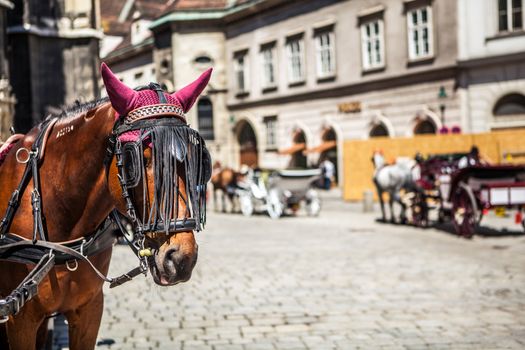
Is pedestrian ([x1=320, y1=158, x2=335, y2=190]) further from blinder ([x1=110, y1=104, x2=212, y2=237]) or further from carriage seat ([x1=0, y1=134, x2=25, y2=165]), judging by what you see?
blinder ([x1=110, y1=104, x2=212, y2=237])

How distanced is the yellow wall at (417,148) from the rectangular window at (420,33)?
15.9 ft

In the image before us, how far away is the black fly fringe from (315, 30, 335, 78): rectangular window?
3184 cm

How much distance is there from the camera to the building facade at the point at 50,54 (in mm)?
22641

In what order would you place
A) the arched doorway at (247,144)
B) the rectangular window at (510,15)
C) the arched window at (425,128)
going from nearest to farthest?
the rectangular window at (510,15) → the arched window at (425,128) → the arched doorway at (247,144)

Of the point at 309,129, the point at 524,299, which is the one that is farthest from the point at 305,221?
the point at 309,129

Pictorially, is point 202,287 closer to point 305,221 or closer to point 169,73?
point 305,221

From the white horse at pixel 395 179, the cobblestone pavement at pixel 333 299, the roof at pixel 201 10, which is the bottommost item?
the cobblestone pavement at pixel 333 299

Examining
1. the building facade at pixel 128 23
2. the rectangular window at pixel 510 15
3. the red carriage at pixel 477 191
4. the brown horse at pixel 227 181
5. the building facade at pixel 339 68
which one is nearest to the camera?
the red carriage at pixel 477 191

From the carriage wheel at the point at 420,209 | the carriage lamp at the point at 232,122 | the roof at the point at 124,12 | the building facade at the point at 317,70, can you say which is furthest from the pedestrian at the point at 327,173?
the roof at the point at 124,12

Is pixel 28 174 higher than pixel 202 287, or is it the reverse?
pixel 28 174

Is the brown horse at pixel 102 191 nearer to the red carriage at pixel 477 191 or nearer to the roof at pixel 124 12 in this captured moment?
the red carriage at pixel 477 191

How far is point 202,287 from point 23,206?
5942 millimetres

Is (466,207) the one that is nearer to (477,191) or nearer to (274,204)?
(477,191)

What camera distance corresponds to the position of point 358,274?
33.1 ft
